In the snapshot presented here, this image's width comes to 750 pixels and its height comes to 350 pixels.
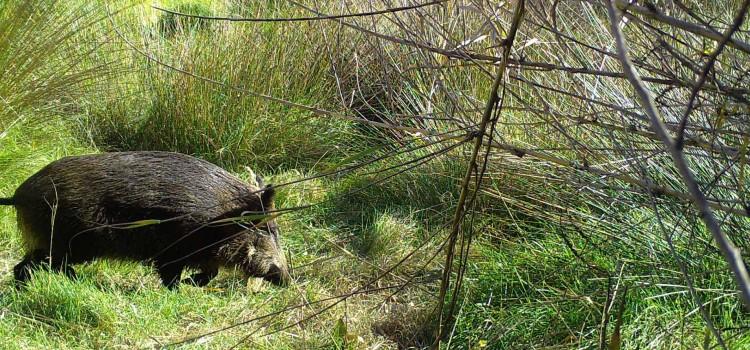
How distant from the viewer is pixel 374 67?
6492 millimetres

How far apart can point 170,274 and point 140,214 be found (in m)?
0.37

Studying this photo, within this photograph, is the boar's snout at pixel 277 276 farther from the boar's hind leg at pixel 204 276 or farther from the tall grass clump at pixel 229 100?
the tall grass clump at pixel 229 100

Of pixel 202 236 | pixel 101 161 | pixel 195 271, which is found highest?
pixel 101 161

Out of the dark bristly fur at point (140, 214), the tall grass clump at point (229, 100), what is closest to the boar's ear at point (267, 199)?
the dark bristly fur at point (140, 214)

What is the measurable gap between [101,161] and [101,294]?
27.9 inches

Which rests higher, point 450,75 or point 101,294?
point 450,75

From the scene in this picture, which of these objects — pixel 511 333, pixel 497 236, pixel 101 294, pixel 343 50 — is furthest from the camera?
pixel 343 50

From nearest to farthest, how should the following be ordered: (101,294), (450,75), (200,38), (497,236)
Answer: (101,294), (497,236), (450,75), (200,38)

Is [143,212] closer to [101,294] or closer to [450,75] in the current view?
Result: [101,294]

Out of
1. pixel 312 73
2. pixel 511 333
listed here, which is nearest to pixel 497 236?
Answer: pixel 511 333

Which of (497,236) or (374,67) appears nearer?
(497,236)

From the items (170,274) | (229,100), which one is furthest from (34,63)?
(170,274)

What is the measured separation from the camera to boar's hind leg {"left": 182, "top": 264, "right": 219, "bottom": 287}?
491 centimetres

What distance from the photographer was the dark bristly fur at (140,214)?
4.49 meters
